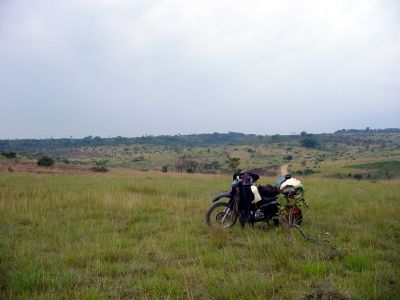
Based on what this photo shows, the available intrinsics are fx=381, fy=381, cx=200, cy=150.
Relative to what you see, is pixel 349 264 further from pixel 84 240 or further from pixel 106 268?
pixel 84 240

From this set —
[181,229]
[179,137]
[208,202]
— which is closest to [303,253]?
[181,229]

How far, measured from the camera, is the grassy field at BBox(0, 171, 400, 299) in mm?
4512

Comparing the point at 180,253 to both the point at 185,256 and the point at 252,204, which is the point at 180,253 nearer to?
the point at 185,256

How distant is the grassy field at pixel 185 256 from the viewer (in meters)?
4.51

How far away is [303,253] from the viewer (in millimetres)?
5859

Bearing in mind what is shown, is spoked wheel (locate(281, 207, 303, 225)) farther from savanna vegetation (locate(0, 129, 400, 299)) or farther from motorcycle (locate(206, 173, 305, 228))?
savanna vegetation (locate(0, 129, 400, 299))

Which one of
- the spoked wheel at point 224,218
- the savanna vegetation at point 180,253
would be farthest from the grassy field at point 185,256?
the spoked wheel at point 224,218

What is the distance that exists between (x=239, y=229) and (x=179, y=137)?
118 m

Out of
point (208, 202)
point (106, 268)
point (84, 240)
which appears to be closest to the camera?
point (106, 268)

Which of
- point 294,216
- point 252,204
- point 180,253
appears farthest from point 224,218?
point 180,253

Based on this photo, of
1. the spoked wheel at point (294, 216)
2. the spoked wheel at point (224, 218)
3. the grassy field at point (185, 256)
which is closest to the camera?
the grassy field at point (185, 256)

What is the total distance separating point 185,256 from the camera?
5.93 metres

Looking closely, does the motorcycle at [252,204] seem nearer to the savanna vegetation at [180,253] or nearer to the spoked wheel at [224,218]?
the spoked wheel at [224,218]

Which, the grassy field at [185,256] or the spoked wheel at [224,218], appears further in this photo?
the spoked wheel at [224,218]
